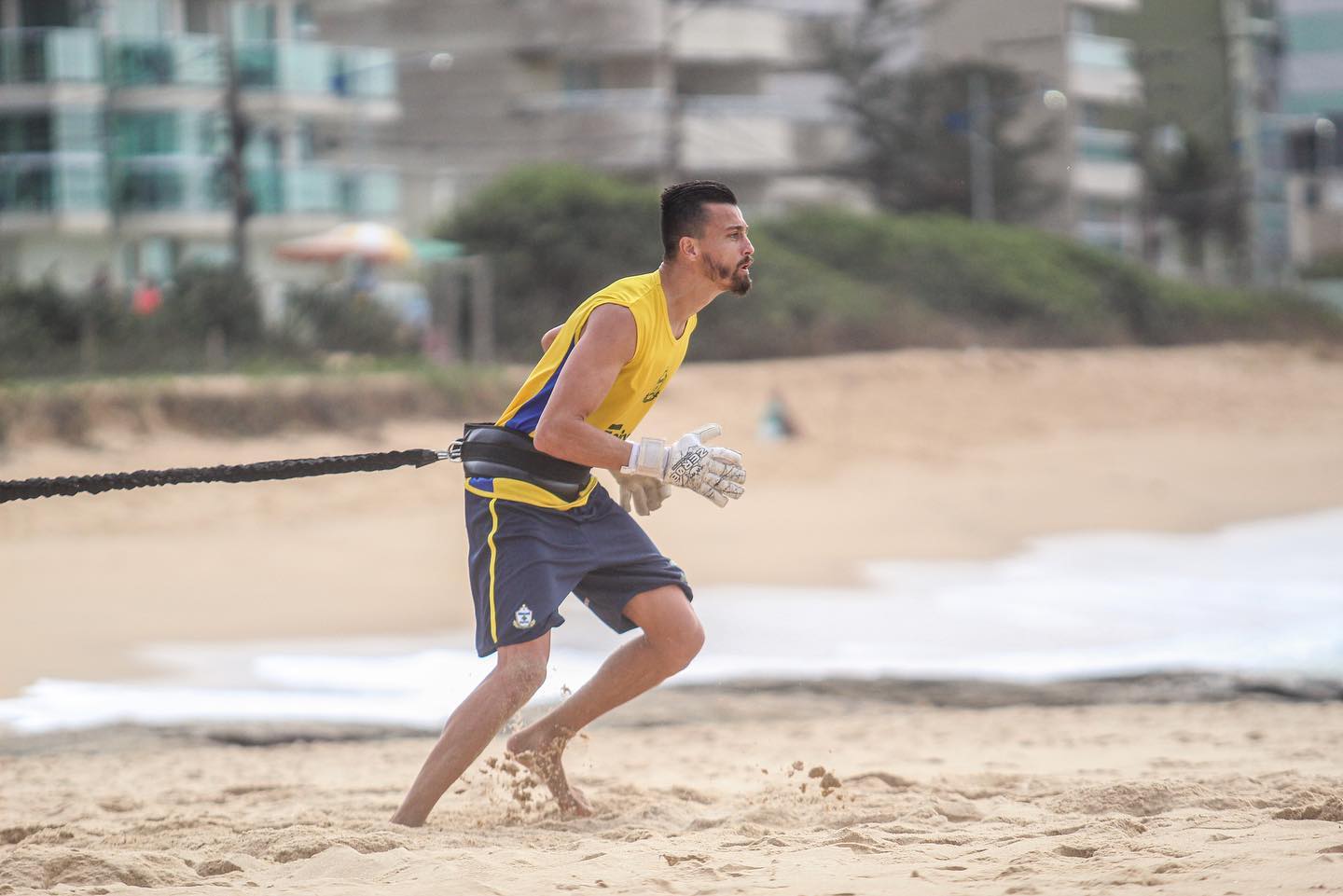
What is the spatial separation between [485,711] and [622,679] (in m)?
0.50

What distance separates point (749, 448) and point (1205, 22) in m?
18.5

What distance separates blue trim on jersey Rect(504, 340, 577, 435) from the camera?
481 centimetres

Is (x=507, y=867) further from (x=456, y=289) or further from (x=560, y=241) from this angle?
(x=560, y=241)

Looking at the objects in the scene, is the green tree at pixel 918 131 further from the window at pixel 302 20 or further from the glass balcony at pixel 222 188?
the window at pixel 302 20

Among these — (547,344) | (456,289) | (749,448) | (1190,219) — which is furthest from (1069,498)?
(1190,219)

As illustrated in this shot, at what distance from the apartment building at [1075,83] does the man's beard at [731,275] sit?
85.1 feet

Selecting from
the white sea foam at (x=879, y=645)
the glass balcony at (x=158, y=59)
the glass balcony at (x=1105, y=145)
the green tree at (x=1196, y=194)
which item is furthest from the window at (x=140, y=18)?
the white sea foam at (x=879, y=645)

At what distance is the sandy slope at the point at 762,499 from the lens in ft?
35.6

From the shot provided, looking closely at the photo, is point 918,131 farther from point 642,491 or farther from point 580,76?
point 642,491

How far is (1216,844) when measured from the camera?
3.99 m

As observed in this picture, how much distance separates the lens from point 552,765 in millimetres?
5184

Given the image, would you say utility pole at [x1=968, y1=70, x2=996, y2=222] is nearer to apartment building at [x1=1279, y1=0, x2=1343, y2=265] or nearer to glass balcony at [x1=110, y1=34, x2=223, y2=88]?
apartment building at [x1=1279, y1=0, x2=1343, y2=265]

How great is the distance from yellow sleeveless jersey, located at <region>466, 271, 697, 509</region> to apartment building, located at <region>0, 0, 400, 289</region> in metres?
25.8

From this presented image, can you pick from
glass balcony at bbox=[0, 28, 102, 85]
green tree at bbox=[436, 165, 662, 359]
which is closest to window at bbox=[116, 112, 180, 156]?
glass balcony at bbox=[0, 28, 102, 85]
